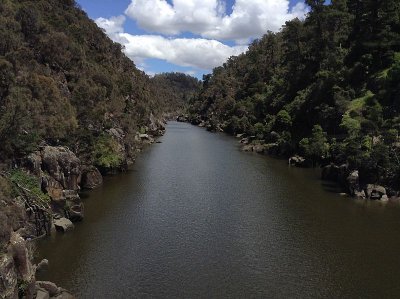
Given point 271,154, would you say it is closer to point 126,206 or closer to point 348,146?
point 348,146

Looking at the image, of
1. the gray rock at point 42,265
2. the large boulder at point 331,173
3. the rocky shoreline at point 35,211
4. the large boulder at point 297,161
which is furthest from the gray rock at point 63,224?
the large boulder at point 297,161

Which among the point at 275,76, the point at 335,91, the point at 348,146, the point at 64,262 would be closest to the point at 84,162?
the point at 64,262

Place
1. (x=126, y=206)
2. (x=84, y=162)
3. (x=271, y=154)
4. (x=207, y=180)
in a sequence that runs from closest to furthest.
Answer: (x=126, y=206)
(x=84, y=162)
(x=207, y=180)
(x=271, y=154)

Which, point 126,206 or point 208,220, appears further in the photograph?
point 126,206

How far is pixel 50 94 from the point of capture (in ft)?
199

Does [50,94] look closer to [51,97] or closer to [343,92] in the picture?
[51,97]

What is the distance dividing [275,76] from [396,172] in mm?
102298

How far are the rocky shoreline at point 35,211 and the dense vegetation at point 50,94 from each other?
2696mm

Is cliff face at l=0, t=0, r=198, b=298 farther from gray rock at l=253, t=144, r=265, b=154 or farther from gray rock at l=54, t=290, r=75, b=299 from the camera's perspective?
gray rock at l=253, t=144, r=265, b=154

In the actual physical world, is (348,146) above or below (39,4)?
below

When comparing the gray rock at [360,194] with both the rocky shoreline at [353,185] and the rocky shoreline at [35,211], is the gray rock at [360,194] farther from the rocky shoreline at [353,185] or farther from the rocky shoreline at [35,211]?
the rocky shoreline at [35,211]

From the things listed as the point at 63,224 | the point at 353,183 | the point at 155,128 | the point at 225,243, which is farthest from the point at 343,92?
the point at 155,128

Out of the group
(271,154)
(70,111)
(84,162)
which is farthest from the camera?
(271,154)

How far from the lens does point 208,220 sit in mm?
53562
